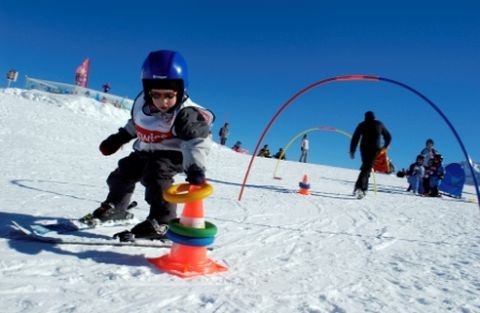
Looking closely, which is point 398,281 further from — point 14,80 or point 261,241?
point 14,80

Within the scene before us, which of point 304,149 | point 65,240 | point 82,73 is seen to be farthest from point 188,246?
point 82,73

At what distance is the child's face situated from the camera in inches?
118

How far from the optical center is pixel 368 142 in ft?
31.2

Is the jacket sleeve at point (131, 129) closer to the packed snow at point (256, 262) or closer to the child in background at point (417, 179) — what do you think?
the packed snow at point (256, 262)

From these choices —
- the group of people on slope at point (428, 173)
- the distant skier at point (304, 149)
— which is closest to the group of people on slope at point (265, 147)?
the distant skier at point (304, 149)

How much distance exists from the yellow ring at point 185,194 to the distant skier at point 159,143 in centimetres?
7

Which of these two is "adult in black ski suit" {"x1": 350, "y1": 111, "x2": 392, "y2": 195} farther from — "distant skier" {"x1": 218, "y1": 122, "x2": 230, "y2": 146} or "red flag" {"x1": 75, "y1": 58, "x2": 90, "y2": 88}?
"red flag" {"x1": 75, "y1": 58, "x2": 90, "y2": 88}

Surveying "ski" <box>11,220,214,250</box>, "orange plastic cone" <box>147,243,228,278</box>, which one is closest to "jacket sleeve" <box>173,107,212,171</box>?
"orange plastic cone" <box>147,243,228,278</box>

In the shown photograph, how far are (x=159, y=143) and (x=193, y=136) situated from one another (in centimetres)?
49

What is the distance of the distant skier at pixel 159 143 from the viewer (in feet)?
9.41

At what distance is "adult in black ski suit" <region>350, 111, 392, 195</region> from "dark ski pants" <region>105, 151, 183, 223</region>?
6.82 metres

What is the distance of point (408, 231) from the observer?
525 cm

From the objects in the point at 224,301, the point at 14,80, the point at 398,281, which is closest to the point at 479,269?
the point at 398,281

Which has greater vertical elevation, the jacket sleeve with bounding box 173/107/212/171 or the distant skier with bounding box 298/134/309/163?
the distant skier with bounding box 298/134/309/163
